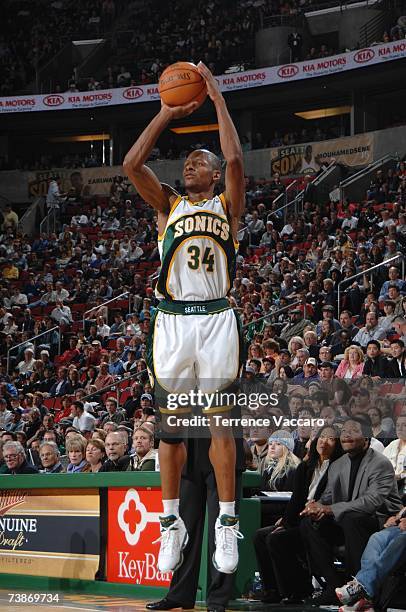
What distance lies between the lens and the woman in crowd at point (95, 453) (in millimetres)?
8898

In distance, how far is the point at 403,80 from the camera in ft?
94.8

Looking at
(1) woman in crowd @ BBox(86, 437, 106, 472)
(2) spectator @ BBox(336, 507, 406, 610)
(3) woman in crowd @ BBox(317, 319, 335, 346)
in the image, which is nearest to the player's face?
(2) spectator @ BBox(336, 507, 406, 610)

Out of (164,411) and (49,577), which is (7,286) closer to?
(49,577)

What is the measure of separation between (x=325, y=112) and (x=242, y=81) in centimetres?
373

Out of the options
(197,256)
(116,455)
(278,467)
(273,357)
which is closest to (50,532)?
(116,455)

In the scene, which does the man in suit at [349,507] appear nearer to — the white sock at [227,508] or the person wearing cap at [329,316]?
the white sock at [227,508]

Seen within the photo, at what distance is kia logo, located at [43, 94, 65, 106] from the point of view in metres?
32.1

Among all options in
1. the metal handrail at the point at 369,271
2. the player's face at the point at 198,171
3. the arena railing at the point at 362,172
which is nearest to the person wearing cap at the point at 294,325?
the metal handrail at the point at 369,271

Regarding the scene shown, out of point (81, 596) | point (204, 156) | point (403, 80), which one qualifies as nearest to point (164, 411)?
point (204, 156)

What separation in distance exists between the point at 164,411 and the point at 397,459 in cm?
287

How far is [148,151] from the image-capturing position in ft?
17.6

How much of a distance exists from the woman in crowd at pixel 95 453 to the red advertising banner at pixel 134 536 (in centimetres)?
112

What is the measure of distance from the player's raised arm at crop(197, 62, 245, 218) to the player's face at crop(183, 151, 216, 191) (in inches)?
5.2

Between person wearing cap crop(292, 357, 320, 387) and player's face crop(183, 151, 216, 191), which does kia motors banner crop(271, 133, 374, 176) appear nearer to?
person wearing cap crop(292, 357, 320, 387)
